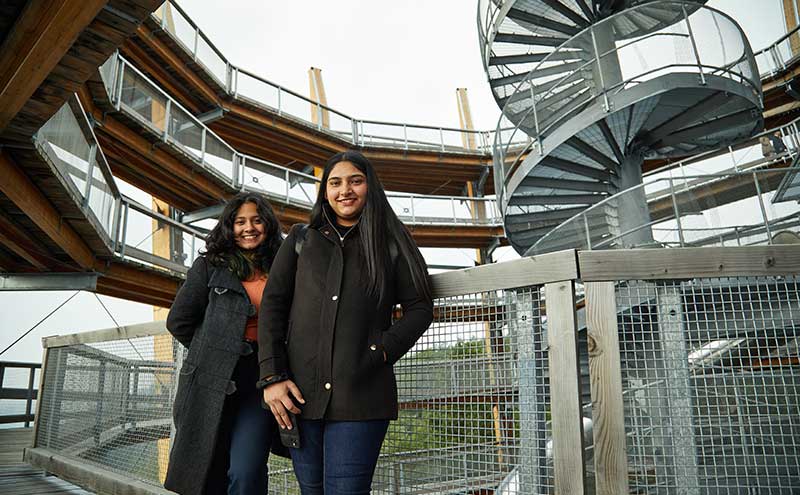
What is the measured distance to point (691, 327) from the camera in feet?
5.71

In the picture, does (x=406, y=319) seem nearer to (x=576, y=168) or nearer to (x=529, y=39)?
(x=576, y=168)

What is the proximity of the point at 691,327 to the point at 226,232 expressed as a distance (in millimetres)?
1727

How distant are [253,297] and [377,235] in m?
0.67

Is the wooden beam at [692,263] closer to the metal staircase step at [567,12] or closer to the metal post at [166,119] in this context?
the metal staircase step at [567,12]

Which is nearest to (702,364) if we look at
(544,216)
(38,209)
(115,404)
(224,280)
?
(224,280)

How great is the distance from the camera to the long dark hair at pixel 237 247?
7.29 feet

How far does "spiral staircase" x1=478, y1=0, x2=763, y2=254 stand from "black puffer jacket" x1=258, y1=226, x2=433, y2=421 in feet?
18.4

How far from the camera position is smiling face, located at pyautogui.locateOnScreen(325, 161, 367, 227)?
→ 1882 millimetres

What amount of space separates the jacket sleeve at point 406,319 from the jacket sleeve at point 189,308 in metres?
0.82

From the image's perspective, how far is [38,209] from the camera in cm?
588

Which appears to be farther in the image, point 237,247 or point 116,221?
point 116,221

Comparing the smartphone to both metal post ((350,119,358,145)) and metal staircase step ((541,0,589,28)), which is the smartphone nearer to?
metal staircase step ((541,0,589,28))

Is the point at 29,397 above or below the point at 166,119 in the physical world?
below

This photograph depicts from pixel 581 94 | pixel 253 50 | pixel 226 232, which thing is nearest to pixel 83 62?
pixel 226 232
